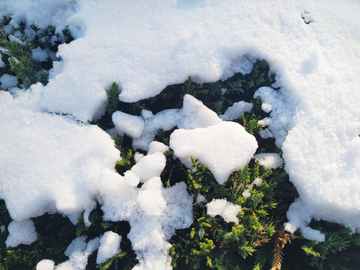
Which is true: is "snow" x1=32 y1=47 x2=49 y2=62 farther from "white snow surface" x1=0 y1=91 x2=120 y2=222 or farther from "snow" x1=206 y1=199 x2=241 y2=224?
"snow" x1=206 y1=199 x2=241 y2=224

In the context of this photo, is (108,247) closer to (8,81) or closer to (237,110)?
(237,110)

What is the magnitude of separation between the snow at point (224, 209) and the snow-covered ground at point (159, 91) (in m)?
0.27

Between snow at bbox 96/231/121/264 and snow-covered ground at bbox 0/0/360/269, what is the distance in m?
0.18

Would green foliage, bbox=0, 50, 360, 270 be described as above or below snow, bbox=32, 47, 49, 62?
below

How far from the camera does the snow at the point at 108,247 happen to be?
Result: 2.46m

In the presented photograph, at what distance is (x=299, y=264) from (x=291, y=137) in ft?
4.88

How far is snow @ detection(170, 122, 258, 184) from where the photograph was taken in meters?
2.59

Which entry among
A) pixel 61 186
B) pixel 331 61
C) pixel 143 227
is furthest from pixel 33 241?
pixel 331 61

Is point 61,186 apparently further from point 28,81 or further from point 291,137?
point 291,137

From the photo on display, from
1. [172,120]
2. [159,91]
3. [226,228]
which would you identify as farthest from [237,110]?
[226,228]

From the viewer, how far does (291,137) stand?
9.21 feet

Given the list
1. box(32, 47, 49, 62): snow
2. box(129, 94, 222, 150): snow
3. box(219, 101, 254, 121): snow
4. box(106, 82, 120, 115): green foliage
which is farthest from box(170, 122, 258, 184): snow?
box(32, 47, 49, 62): snow

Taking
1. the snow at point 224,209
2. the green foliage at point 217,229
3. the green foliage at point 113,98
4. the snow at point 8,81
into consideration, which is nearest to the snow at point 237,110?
the green foliage at point 217,229

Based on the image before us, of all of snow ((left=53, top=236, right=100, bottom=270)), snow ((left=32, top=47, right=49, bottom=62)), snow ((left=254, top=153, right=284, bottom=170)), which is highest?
snow ((left=32, top=47, right=49, bottom=62))
